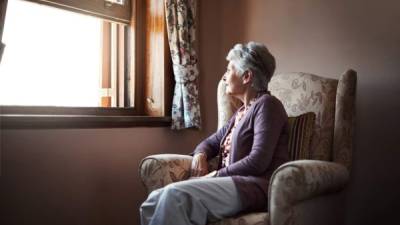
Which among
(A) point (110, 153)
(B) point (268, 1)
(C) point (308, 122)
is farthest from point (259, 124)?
(B) point (268, 1)

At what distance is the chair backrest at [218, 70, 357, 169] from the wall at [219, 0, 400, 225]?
357 mm

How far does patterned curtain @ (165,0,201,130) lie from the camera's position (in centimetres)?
245

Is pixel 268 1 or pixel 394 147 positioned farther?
pixel 268 1

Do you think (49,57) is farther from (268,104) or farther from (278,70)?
(278,70)

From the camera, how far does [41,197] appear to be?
74.5 inches

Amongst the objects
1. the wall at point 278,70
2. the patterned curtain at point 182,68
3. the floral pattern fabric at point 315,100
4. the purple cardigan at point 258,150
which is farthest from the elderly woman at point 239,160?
the wall at point 278,70

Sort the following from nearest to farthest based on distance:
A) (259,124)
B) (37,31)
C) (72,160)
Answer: (259,124) < (72,160) < (37,31)

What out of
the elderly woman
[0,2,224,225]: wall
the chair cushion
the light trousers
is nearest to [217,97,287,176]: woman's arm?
the elderly woman

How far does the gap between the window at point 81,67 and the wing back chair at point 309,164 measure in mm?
497

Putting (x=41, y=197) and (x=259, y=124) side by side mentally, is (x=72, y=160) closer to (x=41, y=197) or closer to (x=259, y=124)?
(x=41, y=197)

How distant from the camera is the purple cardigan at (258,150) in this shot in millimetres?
1582

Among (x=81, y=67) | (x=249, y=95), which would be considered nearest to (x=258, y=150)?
(x=249, y=95)

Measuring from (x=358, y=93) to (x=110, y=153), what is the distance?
138 cm

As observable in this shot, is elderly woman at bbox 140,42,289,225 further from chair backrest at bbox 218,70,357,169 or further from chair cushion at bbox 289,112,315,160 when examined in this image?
chair backrest at bbox 218,70,357,169
